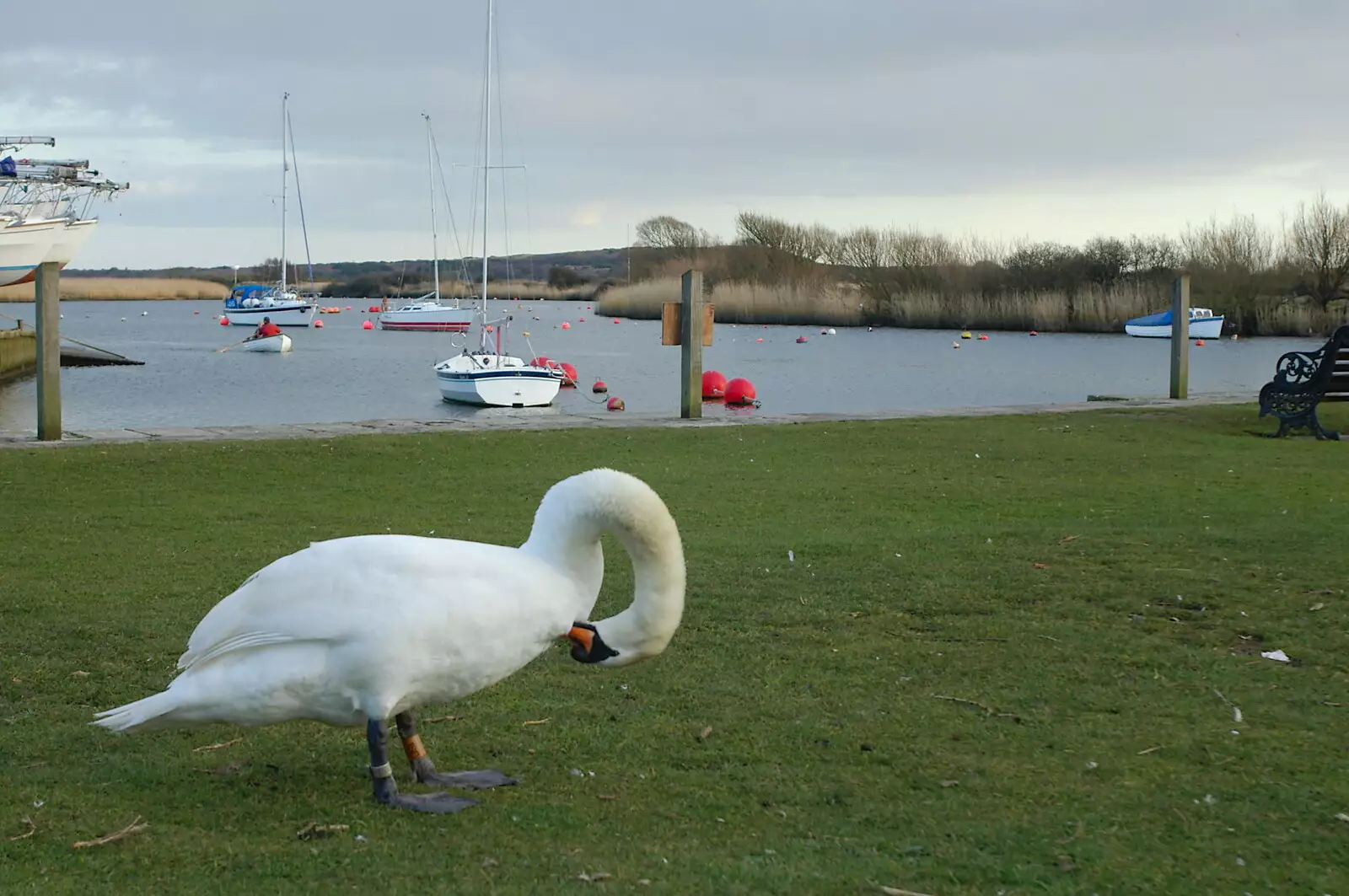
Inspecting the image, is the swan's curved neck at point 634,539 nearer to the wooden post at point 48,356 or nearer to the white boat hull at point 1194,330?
the wooden post at point 48,356

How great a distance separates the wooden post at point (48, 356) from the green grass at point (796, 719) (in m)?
3.30

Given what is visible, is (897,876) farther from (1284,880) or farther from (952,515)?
(952,515)

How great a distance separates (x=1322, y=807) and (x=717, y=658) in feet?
8.16

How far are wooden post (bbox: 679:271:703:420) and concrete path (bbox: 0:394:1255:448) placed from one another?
28 centimetres

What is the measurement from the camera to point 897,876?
357 centimetres

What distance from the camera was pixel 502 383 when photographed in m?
30.7

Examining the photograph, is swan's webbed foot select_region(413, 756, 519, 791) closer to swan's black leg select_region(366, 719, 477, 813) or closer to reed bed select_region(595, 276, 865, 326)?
swan's black leg select_region(366, 719, 477, 813)

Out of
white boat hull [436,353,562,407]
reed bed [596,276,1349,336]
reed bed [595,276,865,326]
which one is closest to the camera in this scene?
white boat hull [436,353,562,407]

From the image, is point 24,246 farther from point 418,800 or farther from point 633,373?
point 418,800

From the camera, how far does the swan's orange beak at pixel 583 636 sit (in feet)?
13.6

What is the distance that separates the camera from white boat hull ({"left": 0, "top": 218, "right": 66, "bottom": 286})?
138 ft

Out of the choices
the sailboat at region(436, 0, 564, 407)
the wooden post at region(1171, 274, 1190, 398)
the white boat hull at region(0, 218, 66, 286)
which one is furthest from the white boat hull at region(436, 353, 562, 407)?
the white boat hull at region(0, 218, 66, 286)

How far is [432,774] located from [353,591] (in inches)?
29.1

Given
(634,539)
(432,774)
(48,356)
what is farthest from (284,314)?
(634,539)
